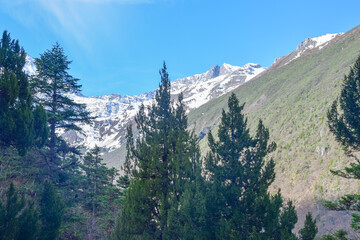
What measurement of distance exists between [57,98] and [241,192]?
Result: 14.4 m

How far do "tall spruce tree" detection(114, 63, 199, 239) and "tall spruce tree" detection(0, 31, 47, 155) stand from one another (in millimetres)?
4425

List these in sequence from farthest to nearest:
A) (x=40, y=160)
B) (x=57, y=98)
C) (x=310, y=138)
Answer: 1. (x=310, y=138)
2. (x=57, y=98)
3. (x=40, y=160)

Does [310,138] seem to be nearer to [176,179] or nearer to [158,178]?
[176,179]

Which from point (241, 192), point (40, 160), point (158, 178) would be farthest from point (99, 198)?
point (241, 192)

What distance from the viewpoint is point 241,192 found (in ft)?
34.3

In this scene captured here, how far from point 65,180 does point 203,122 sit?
91.7 m

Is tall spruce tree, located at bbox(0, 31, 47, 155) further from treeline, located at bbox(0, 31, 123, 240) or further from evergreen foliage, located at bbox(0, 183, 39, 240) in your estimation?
evergreen foliage, located at bbox(0, 183, 39, 240)

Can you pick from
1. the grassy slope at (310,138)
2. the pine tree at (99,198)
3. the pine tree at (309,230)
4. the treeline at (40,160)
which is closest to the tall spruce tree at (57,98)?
the treeline at (40,160)

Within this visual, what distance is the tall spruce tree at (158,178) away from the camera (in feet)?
29.9

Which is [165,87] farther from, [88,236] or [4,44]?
[88,236]

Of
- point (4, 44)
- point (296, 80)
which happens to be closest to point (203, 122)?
point (296, 80)

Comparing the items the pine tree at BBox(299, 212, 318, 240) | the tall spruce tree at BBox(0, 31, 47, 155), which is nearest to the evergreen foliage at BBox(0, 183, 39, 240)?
the tall spruce tree at BBox(0, 31, 47, 155)

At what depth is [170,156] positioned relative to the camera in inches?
401

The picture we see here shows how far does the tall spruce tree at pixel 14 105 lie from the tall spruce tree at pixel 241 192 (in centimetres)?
811
